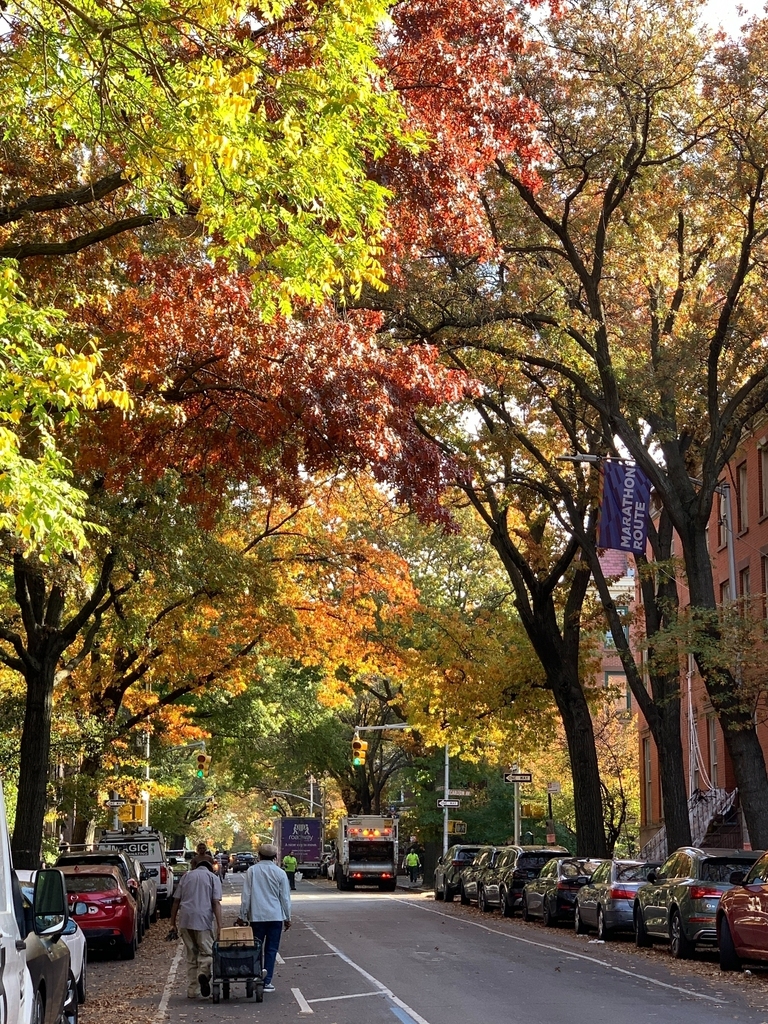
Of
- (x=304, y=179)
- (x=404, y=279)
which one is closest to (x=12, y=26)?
(x=304, y=179)

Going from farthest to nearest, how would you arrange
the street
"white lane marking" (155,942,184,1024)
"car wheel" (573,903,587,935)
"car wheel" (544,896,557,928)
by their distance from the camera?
"car wheel" (544,896,557,928)
"car wheel" (573,903,587,935)
"white lane marking" (155,942,184,1024)
the street

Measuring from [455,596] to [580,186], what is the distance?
25.8 meters

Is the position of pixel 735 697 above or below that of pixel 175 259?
below

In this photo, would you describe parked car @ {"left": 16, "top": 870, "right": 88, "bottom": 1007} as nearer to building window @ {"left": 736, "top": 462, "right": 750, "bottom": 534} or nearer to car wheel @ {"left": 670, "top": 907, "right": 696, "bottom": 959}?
car wheel @ {"left": 670, "top": 907, "right": 696, "bottom": 959}

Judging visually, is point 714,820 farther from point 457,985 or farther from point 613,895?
point 457,985

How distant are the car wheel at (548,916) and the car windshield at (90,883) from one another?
11.1 m

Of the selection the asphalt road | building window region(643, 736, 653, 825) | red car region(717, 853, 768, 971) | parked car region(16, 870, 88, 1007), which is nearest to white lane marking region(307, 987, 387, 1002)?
the asphalt road

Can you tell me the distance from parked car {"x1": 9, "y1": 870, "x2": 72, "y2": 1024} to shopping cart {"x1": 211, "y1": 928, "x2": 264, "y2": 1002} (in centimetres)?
504

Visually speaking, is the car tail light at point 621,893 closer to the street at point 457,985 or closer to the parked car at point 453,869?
the street at point 457,985

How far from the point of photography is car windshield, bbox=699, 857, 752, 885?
1975 centimetres

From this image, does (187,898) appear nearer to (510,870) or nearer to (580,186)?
(580,186)

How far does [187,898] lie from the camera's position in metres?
15.7

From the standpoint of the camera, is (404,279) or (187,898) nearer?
(187,898)

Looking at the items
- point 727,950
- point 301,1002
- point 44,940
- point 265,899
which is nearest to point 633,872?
point 727,950
